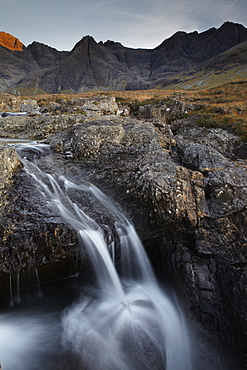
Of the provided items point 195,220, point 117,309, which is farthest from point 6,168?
point 195,220

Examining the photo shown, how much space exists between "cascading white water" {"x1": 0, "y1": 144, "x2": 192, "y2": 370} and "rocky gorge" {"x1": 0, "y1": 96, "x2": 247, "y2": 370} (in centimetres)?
50

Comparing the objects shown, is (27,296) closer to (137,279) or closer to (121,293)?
(121,293)

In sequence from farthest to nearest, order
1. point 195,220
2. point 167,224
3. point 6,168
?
point 6,168 < point 167,224 < point 195,220

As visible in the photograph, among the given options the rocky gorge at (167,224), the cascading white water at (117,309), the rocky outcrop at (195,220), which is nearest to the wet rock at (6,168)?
the rocky gorge at (167,224)

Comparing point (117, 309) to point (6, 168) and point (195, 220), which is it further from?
point (6, 168)

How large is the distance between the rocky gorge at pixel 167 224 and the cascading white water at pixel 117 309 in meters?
0.50

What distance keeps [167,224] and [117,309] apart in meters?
3.78

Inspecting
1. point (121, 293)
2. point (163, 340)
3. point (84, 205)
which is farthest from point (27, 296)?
point (163, 340)

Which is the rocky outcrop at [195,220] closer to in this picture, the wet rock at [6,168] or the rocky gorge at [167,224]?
the rocky gorge at [167,224]

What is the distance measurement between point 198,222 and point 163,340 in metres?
4.33

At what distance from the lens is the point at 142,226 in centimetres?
866

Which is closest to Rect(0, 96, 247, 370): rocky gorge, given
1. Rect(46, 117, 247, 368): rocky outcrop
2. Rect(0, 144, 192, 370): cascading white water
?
Rect(46, 117, 247, 368): rocky outcrop

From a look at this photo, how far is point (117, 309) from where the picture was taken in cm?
719

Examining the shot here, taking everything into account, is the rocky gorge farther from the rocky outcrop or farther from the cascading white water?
the cascading white water
